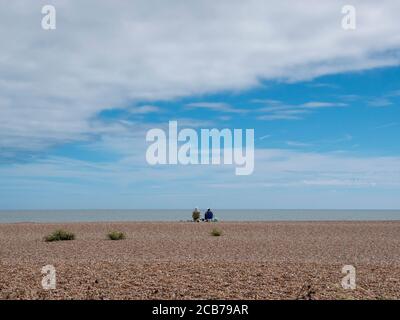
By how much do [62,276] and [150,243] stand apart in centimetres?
1027

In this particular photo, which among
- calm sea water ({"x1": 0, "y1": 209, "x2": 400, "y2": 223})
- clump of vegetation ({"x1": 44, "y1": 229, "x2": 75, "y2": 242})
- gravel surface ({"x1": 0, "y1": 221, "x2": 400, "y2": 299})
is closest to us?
gravel surface ({"x1": 0, "y1": 221, "x2": 400, "y2": 299})

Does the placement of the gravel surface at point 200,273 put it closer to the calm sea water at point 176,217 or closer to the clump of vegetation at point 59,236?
the clump of vegetation at point 59,236

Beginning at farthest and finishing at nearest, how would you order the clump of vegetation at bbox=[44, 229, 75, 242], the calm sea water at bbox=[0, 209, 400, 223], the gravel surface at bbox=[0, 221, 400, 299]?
the calm sea water at bbox=[0, 209, 400, 223]
the clump of vegetation at bbox=[44, 229, 75, 242]
the gravel surface at bbox=[0, 221, 400, 299]

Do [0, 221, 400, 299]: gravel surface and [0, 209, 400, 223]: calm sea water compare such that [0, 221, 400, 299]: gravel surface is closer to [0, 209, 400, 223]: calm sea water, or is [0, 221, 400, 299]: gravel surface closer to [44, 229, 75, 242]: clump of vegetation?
[44, 229, 75, 242]: clump of vegetation

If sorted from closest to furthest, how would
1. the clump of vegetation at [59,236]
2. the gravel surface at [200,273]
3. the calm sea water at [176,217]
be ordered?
the gravel surface at [200,273] < the clump of vegetation at [59,236] < the calm sea water at [176,217]

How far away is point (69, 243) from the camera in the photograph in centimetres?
2209

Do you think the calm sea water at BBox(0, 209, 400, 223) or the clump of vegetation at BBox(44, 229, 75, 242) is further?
the calm sea water at BBox(0, 209, 400, 223)

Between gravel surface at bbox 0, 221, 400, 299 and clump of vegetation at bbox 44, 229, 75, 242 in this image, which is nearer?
gravel surface at bbox 0, 221, 400, 299

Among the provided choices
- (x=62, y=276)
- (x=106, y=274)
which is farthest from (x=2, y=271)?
(x=106, y=274)

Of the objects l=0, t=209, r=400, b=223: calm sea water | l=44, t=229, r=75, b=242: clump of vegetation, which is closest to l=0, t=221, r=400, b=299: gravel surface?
l=44, t=229, r=75, b=242: clump of vegetation

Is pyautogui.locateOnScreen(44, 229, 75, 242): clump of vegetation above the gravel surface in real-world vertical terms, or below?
above

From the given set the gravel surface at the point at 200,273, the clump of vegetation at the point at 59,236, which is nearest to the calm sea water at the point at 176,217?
the clump of vegetation at the point at 59,236

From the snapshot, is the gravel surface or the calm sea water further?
the calm sea water
